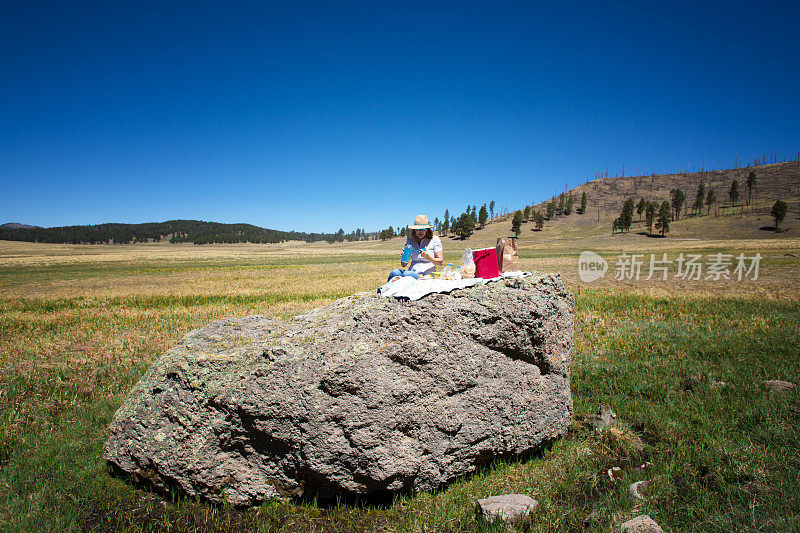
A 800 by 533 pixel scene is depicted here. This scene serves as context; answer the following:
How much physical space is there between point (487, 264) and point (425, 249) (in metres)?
1.64

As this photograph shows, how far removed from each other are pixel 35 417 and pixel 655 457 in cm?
1006

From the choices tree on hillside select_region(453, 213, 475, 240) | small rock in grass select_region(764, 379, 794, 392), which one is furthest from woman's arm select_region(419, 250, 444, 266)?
tree on hillside select_region(453, 213, 475, 240)

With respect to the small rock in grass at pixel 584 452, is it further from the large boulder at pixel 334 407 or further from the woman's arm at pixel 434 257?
the woman's arm at pixel 434 257

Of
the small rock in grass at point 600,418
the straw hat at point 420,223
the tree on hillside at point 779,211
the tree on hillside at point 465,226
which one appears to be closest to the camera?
the small rock in grass at point 600,418

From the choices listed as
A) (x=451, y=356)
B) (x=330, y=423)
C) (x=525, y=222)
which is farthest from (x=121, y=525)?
(x=525, y=222)

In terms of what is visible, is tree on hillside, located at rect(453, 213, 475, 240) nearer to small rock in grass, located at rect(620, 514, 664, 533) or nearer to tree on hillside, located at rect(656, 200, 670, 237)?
tree on hillside, located at rect(656, 200, 670, 237)

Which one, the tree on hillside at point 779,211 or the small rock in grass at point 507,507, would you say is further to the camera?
the tree on hillside at point 779,211

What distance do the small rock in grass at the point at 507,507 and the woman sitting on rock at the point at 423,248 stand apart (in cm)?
422

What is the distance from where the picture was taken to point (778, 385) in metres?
6.52

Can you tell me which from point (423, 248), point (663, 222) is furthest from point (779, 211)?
point (423, 248)

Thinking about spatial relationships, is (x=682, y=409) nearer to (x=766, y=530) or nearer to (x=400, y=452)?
(x=766, y=530)

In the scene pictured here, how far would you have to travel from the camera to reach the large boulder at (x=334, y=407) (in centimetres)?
405

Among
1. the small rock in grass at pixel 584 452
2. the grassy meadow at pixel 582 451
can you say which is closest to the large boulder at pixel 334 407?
the grassy meadow at pixel 582 451

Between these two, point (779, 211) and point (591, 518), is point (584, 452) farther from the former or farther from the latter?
point (779, 211)
